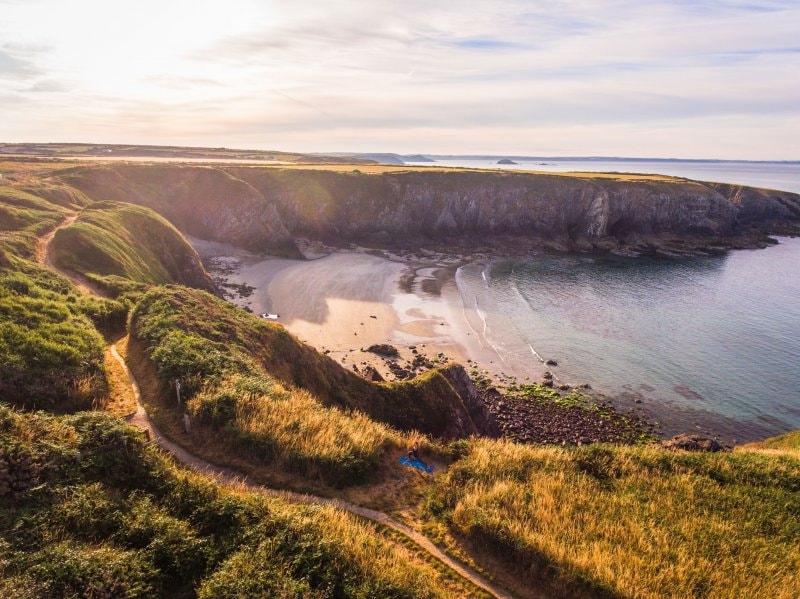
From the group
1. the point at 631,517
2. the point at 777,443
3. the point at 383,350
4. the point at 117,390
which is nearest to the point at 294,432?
the point at 117,390

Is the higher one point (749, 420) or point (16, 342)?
point (16, 342)

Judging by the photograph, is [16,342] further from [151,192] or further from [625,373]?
[151,192]

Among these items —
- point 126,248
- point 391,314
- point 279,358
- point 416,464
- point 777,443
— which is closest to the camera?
point 416,464

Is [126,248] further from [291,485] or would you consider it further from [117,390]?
[291,485]

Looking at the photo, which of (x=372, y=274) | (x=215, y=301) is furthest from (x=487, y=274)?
(x=215, y=301)

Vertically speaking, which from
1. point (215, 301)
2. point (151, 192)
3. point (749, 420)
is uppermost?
point (151, 192)

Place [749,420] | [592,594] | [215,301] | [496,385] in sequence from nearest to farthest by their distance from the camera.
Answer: [592,594] → [215,301] → [749,420] → [496,385]

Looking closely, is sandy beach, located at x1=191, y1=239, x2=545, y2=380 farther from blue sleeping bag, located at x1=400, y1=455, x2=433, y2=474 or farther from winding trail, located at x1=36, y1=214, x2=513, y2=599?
winding trail, located at x1=36, y1=214, x2=513, y2=599
